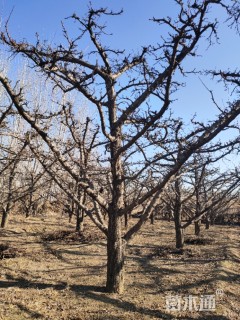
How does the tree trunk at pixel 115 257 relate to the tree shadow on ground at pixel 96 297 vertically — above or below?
above

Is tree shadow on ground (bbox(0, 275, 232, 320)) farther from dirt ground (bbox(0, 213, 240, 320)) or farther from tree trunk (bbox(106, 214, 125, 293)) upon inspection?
tree trunk (bbox(106, 214, 125, 293))

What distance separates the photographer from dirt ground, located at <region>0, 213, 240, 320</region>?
5305 mm

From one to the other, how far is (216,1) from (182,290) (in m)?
4.93

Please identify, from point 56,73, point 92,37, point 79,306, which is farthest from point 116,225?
point 92,37

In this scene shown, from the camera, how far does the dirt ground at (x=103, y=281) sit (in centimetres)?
530

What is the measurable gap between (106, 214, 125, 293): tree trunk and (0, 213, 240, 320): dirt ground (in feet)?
0.63

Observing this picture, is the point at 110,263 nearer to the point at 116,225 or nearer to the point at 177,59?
the point at 116,225

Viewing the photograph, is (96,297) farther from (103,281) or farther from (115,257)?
(103,281)

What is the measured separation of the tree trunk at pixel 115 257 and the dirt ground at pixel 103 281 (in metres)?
0.19

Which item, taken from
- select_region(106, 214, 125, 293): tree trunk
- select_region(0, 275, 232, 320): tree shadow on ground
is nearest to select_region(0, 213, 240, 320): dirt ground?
select_region(0, 275, 232, 320): tree shadow on ground

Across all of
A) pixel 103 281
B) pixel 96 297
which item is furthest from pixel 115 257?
pixel 103 281

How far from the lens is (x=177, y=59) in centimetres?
545

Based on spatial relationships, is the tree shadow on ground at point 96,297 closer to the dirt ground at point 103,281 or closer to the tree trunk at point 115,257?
the dirt ground at point 103,281

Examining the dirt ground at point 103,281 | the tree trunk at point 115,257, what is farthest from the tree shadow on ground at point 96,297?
the tree trunk at point 115,257
